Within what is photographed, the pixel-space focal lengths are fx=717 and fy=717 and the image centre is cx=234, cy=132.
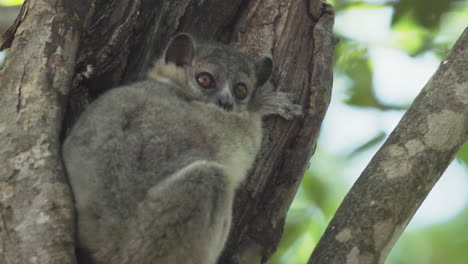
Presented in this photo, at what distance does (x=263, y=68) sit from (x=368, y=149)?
113cm

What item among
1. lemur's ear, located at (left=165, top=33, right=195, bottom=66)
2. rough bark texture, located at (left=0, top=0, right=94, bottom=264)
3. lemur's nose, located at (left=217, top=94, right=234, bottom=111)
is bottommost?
rough bark texture, located at (left=0, top=0, right=94, bottom=264)

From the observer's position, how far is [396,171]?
3.92m

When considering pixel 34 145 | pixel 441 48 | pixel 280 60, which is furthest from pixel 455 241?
pixel 34 145

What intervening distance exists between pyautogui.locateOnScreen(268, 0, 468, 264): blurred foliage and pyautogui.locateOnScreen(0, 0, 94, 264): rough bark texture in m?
1.93

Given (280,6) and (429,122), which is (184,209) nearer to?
(429,122)

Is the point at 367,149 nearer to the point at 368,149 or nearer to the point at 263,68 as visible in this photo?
the point at 368,149

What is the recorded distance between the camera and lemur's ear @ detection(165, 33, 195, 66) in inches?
201

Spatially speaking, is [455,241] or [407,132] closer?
[407,132]

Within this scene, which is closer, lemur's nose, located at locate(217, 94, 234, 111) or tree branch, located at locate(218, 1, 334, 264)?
tree branch, located at locate(218, 1, 334, 264)

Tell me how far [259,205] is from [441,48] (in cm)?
237

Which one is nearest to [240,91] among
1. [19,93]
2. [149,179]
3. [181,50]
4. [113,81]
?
[181,50]

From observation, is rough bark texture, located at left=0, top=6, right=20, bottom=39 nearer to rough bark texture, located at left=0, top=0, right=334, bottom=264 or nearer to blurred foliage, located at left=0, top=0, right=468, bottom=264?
rough bark texture, located at left=0, top=0, right=334, bottom=264

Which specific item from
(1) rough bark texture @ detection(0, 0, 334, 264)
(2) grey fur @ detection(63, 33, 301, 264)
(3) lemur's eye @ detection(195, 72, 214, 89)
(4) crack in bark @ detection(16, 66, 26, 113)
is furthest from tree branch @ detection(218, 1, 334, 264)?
(4) crack in bark @ detection(16, 66, 26, 113)

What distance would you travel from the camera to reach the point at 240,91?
17.4 feet
